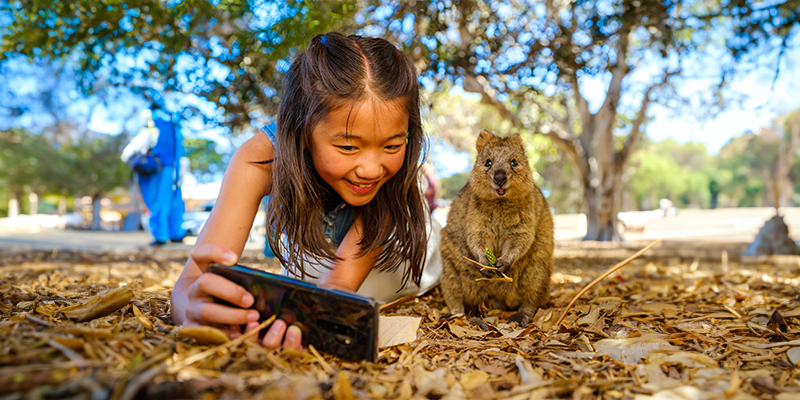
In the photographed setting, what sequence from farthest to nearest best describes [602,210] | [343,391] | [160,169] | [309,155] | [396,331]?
[602,210]
[160,169]
[309,155]
[396,331]
[343,391]

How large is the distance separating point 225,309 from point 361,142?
889mm

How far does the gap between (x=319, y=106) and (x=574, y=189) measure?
24804mm

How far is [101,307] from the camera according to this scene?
186cm

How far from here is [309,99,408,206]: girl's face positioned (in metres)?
1.99

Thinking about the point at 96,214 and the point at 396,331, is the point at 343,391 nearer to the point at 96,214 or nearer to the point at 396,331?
the point at 396,331

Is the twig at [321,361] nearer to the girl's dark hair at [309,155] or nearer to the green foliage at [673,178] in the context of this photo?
the girl's dark hair at [309,155]

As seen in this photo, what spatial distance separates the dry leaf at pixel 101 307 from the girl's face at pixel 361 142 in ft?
3.21

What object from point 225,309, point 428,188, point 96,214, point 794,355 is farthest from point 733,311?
point 96,214

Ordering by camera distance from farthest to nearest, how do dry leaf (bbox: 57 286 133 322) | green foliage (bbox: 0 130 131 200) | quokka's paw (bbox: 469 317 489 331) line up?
green foliage (bbox: 0 130 131 200) < quokka's paw (bbox: 469 317 489 331) < dry leaf (bbox: 57 286 133 322)

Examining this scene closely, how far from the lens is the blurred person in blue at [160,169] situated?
5.45 m

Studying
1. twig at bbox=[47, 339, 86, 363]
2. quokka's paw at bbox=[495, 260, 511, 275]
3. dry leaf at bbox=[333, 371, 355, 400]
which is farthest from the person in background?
twig at bbox=[47, 339, 86, 363]

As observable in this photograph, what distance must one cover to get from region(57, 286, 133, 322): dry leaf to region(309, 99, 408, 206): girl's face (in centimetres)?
98

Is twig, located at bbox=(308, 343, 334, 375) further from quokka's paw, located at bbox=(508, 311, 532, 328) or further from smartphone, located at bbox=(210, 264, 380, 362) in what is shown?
quokka's paw, located at bbox=(508, 311, 532, 328)

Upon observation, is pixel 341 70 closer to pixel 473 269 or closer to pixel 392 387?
pixel 473 269
